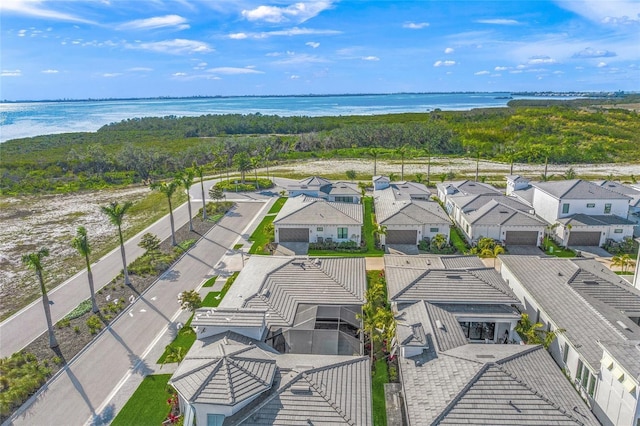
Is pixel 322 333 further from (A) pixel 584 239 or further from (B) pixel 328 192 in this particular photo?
(A) pixel 584 239

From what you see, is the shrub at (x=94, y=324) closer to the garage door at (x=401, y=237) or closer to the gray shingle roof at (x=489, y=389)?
the gray shingle roof at (x=489, y=389)

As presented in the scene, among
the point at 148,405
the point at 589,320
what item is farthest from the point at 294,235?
the point at 589,320

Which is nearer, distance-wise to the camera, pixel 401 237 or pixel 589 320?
pixel 589 320

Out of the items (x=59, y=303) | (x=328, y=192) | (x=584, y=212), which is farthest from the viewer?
(x=328, y=192)

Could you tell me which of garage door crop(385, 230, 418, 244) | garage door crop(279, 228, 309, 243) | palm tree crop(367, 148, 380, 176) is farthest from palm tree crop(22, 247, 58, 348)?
palm tree crop(367, 148, 380, 176)

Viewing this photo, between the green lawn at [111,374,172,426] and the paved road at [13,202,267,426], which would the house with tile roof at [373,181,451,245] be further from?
the green lawn at [111,374,172,426]

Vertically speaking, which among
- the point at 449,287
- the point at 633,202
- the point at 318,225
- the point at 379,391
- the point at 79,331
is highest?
the point at 633,202
